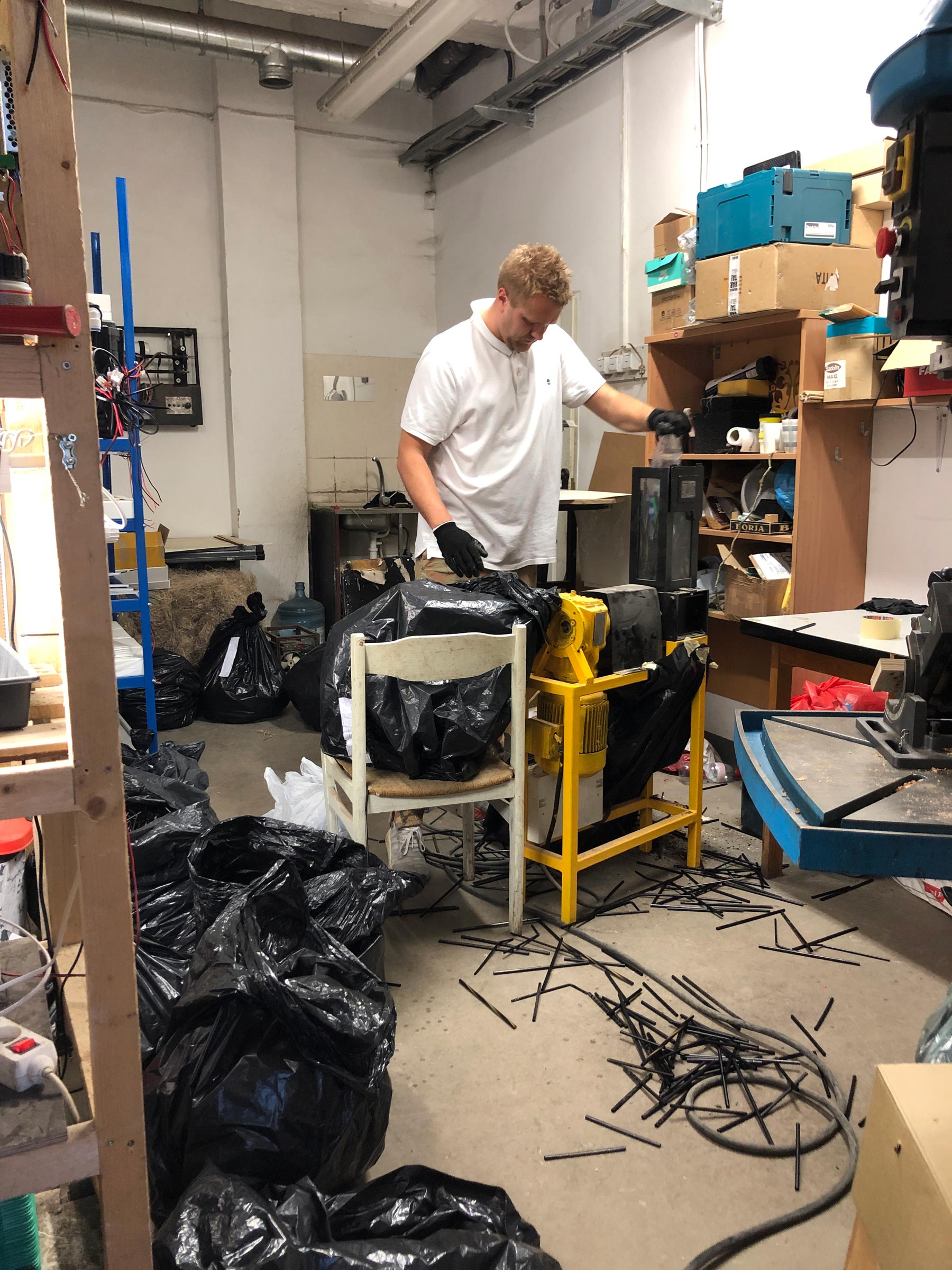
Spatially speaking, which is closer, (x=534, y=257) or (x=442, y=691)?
(x=442, y=691)

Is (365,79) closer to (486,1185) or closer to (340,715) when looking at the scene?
(340,715)

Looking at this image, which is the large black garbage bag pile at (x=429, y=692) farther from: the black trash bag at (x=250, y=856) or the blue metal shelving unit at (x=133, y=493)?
the blue metal shelving unit at (x=133, y=493)

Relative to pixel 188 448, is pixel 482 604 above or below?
below

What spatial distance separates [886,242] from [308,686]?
344cm

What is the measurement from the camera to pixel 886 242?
118 centimetres

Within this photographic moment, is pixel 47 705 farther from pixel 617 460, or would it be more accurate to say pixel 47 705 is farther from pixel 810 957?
pixel 617 460

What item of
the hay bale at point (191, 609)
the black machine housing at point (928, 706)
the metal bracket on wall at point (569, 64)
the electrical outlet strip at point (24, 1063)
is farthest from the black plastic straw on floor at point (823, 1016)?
the hay bale at point (191, 609)

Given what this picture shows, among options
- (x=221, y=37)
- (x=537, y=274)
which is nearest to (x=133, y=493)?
(x=537, y=274)

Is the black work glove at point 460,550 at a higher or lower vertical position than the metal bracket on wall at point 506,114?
lower

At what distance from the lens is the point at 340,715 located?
87.9 inches

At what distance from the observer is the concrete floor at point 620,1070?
147 cm

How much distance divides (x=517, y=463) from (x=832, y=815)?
2.03 m

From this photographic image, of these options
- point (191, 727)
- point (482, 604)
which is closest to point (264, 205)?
point (191, 727)

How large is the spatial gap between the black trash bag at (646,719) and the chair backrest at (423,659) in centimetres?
55
